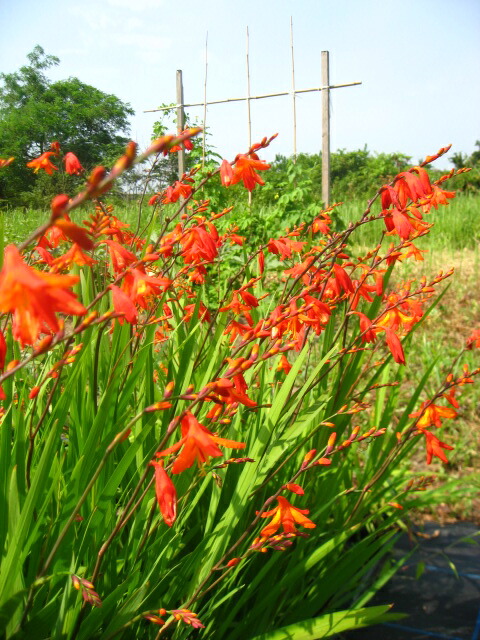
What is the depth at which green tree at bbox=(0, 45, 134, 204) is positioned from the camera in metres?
20.9

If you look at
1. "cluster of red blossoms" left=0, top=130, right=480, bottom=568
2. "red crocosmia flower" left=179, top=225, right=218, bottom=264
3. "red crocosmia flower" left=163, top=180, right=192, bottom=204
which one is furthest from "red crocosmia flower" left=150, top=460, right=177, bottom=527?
"red crocosmia flower" left=163, top=180, right=192, bottom=204

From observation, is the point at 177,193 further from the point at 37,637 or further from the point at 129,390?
the point at 37,637

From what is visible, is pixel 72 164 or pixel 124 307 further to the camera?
pixel 72 164

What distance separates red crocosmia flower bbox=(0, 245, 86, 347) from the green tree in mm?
17756

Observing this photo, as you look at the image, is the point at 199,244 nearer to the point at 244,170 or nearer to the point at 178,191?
Result: the point at 244,170

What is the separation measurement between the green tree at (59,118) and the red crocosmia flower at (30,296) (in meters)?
17.8

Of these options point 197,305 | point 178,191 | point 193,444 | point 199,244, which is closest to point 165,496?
point 193,444

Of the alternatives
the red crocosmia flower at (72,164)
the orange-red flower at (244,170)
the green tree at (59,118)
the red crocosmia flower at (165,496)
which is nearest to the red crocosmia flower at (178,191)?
the red crocosmia flower at (72,164)

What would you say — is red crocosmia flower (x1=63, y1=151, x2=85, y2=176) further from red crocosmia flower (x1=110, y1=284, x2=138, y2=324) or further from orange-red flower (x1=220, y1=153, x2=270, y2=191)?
red crocosmia flower (x1=110, y1=284, x2=138, y2=324)

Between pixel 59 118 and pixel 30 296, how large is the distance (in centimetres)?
2682

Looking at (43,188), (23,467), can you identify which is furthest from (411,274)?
(43,188)

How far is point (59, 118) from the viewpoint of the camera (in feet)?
79.7

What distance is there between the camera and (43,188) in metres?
12.0

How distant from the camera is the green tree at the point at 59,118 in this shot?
2094 centimetres
